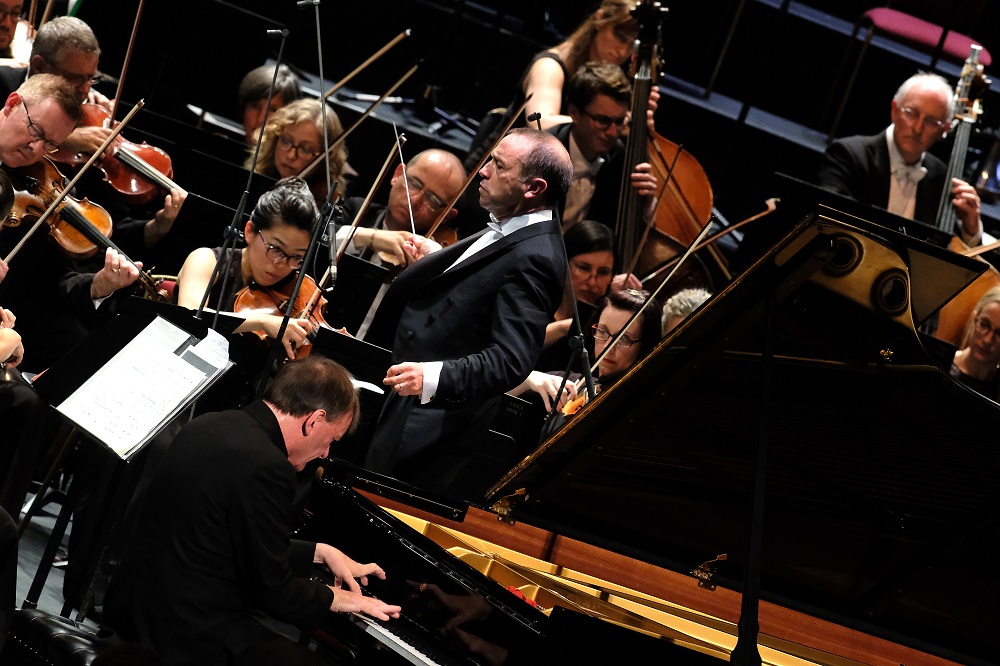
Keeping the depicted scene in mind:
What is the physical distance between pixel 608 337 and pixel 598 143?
924mm

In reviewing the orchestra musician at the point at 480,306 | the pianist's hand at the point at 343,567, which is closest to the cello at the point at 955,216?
the orchestra musician at the point at 480,306

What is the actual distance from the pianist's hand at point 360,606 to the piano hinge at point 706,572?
2.36 feet

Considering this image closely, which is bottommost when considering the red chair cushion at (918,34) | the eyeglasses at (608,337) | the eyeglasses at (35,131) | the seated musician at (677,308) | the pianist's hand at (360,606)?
the pianist's hand at (360,606)

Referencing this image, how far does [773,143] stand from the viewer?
612cm

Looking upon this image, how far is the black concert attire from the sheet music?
28 centimetres

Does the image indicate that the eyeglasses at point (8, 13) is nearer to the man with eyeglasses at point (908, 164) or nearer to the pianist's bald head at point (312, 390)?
the pianist's bald head at point (312, 390)

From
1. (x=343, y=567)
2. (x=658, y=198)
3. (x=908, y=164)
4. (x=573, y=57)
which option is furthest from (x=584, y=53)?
(x=343, y=567)

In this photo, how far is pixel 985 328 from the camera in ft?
13.9

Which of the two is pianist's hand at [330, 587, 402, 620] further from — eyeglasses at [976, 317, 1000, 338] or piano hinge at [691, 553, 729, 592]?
eyeglasses at [976, 317, 1000, 338]

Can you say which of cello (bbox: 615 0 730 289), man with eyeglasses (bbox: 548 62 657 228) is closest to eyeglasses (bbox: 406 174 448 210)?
man with eyeglasses (bbox: 548 62 657 228)

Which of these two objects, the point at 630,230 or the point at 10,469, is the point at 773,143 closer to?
the point at 630,230

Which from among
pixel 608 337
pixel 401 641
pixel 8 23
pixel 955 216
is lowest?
pixel 401 641

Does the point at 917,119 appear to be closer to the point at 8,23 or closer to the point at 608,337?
the point at 608,337

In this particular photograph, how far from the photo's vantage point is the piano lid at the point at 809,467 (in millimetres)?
2369
